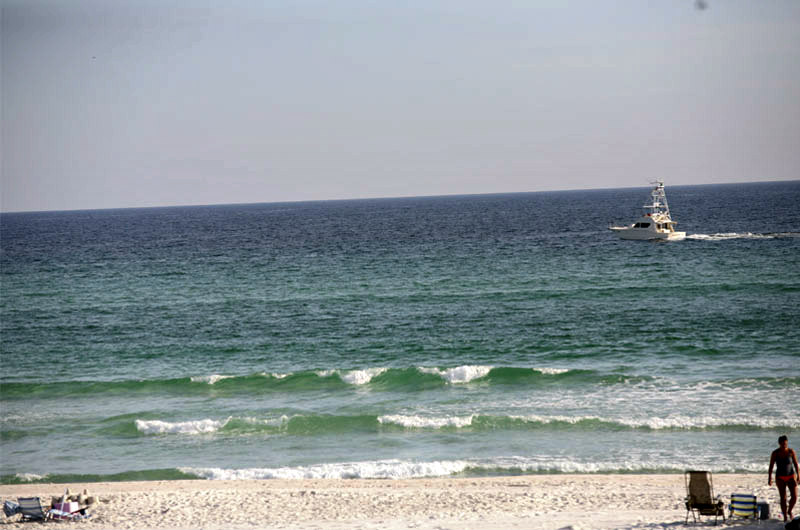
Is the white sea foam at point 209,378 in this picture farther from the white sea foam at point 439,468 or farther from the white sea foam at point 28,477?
the white sea foam at point 439,468

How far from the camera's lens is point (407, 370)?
94.3ft

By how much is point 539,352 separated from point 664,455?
11465 millimetres

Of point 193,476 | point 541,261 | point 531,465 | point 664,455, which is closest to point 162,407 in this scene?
point 193,476

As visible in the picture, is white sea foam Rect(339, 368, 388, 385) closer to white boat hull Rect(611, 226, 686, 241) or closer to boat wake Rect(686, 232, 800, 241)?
white boat hull Rect(611, 226, 686, 241)

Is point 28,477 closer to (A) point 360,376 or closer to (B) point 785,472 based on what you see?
(A) point 360,376

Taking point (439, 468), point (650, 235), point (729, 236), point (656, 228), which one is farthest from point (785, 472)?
point (729, 236)

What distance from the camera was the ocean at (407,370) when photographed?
2042 cm

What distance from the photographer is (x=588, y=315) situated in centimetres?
3688

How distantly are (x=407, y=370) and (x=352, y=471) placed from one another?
979 centimetres

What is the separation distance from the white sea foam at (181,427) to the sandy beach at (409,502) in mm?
3994

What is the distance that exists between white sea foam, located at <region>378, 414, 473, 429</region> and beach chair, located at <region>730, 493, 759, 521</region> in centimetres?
982

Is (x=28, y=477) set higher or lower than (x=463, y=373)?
lower

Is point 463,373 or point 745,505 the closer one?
point 745,505

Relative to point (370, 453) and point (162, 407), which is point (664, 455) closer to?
point (370, 453)
